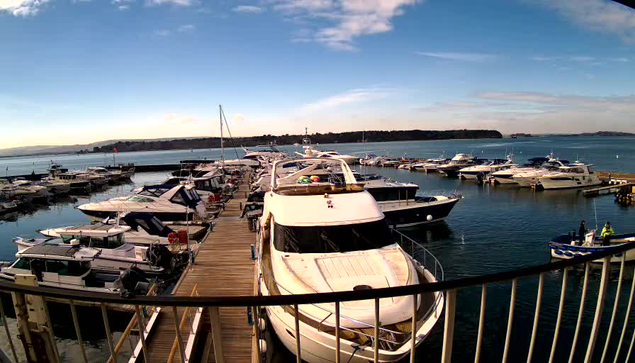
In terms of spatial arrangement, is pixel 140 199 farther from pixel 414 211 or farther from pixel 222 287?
pixel 414 211

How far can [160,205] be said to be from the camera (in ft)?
76.0

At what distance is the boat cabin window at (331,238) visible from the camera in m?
8.26

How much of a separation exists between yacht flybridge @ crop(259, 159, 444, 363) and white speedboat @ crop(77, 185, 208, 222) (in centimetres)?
1502

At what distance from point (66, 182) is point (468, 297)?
56.8 metres

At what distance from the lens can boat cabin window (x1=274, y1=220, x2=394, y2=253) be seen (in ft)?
27.1

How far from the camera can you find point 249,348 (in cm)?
773

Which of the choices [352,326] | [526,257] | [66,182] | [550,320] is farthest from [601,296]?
[66,182]

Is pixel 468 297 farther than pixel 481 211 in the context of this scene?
No

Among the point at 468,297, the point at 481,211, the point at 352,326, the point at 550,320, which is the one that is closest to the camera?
the point at 352,326

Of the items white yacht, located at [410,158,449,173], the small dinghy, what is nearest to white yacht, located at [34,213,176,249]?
the small dinghy

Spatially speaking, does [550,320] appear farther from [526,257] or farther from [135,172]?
[135,172]

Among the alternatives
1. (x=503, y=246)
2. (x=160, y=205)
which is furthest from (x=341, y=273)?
(x=160, y=205)

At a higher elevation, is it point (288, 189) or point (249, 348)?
point (288, 189)

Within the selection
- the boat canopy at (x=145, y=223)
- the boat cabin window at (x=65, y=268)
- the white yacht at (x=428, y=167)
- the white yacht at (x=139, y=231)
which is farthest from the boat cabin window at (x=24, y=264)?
the white yacht at (x=428, y=167)
